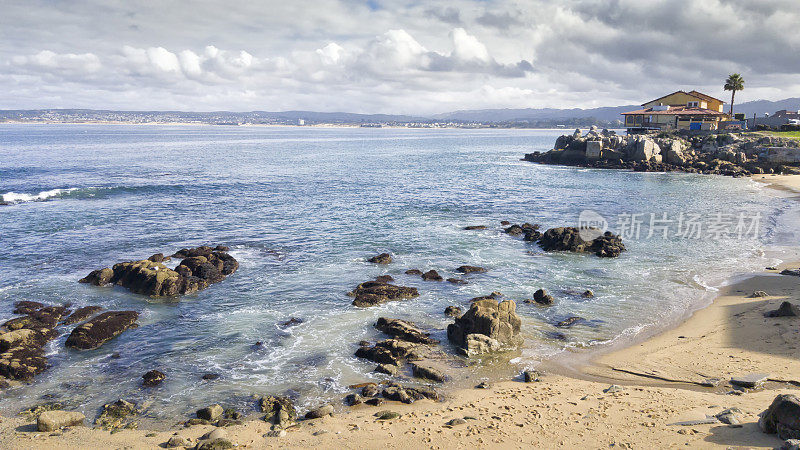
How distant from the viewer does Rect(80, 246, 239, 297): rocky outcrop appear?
26.1 metres

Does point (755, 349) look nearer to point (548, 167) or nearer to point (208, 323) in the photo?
point (208, 323)

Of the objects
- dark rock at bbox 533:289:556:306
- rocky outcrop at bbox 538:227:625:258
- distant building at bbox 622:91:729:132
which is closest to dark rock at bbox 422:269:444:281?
dark rock at bbox 533:289:556:306

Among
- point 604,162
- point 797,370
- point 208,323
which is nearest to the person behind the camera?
point 797,370

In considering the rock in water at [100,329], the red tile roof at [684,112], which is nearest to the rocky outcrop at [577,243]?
the rock in water at [100,329]

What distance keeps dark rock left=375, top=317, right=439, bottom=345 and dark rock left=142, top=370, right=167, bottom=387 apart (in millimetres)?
8888

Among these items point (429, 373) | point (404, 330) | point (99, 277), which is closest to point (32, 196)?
point (99, 277)

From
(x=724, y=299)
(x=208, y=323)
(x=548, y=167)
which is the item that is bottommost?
(x=208, y=323)

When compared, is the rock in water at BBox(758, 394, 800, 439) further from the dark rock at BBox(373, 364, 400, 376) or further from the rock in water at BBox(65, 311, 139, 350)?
the rock in water at BBox(65, 311, 139, 350)

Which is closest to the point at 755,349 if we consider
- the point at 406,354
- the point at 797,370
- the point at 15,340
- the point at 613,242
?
the point at 797,370

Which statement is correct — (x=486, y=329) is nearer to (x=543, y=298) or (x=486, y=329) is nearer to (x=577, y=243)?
(x=543, y=298)

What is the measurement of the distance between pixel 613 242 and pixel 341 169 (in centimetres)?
6473

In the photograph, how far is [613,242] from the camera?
34562 mm

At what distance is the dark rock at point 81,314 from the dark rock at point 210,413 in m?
Answer: 11.5

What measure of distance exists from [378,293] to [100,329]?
1293 centimetres
